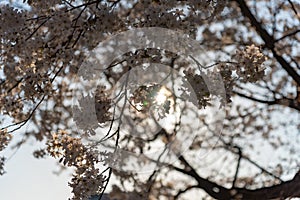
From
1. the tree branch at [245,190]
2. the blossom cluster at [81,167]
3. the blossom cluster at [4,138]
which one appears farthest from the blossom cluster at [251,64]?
the tree branch at [245,190]

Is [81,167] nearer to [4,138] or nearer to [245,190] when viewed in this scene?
[4,138]

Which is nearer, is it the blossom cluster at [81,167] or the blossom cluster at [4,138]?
the blossom cluster at [81,167]

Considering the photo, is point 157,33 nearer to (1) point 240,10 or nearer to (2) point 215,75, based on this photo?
(2) point 215,75

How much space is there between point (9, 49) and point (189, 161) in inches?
161

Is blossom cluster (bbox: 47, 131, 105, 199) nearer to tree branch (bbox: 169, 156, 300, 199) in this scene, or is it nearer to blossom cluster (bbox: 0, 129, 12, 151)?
blossom cluster (bbox: 0, 129, 12, 151)

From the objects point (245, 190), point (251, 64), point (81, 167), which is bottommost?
point (81, 167)

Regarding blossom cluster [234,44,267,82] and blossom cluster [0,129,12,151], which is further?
blossom cluster [0,129,12,151]

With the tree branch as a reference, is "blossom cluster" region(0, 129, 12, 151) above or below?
below

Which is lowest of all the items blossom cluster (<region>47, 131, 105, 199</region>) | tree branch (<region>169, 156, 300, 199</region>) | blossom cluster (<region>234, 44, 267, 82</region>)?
blossom cluster (<region>47, 131, 105, 199</region>)

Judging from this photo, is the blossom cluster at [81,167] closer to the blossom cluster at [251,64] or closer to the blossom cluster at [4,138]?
the blossom cluster at [4,138]

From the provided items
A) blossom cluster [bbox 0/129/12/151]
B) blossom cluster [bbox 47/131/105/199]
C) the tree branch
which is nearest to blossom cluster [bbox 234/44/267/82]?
blossom cluster [bbox 47/131/105/199]

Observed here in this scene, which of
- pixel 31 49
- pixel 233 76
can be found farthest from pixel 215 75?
pixel 31 49

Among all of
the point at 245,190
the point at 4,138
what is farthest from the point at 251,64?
the point at 245,190

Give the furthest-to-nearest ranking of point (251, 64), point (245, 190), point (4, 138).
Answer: point (245, 190) < point (4, 138) < point (251, 64)
